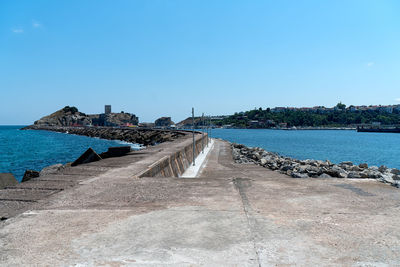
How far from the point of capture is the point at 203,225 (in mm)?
3609

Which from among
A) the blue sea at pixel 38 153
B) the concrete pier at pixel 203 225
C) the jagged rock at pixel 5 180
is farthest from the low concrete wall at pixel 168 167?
the blue sea at pixel 38 153

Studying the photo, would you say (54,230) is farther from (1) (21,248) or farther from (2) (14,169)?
(2) (14,169)

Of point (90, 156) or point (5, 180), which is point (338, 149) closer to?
point (90, 156)

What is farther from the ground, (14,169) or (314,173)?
(314,173)

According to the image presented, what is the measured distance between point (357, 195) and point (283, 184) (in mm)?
1325

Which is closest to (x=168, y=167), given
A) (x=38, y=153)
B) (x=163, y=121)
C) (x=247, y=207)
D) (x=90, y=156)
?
(x=90, y=156)

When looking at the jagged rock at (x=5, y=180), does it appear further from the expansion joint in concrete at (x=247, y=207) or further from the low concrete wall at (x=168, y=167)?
the expansion joint in concrete at (x=247, y=207)

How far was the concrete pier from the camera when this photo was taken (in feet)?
9.31

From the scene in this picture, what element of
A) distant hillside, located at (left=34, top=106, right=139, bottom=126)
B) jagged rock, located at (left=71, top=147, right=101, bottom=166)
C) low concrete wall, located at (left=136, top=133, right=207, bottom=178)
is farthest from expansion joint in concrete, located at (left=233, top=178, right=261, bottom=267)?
distant hillside, located at (left=34, top=106, right=139, bottom=126)

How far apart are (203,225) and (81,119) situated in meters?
172

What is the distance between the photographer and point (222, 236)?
3291 mm

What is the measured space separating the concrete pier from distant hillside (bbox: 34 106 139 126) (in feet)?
455

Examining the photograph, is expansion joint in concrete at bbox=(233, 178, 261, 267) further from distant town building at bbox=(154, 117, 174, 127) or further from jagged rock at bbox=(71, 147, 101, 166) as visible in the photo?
distant town building at bbox=(154, 117, 174, 127)

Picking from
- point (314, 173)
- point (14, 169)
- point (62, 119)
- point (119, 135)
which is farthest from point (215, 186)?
point (62, 119)
